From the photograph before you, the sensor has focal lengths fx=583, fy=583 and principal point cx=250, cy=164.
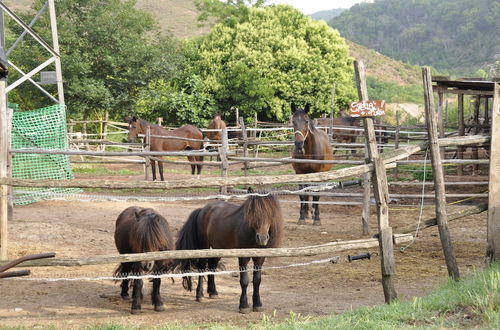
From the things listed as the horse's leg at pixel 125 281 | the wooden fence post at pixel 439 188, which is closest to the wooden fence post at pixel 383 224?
the wooden fence post at pixel 439 188

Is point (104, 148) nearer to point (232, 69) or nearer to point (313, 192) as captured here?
point (232, 69)

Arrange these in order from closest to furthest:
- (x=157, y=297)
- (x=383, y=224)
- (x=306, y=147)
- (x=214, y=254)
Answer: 1. (x=214, y=254)
2. (x=383, y=224)
3. (x=157, y=297)
4. (x=306, y=147)

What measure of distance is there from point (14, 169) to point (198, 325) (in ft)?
30.8

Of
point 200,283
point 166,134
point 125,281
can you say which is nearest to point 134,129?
point 166,134

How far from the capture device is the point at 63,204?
13.1 metres

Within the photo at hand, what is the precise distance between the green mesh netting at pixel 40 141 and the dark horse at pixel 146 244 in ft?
22.9

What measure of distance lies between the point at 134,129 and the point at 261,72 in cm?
1311

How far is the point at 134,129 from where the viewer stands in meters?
18.4

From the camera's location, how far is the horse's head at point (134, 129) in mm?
18344

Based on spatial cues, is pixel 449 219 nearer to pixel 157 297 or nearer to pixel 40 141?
pixel 157 297

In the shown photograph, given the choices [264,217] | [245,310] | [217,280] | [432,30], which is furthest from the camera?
[432,30]

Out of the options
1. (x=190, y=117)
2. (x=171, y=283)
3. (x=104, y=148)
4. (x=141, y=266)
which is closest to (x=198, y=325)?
(x=141, y=266)

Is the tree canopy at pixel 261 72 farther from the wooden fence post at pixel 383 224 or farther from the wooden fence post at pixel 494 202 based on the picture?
the wooden fence post at pixel 383 224

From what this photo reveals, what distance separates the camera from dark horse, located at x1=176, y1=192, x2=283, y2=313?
5996mm
